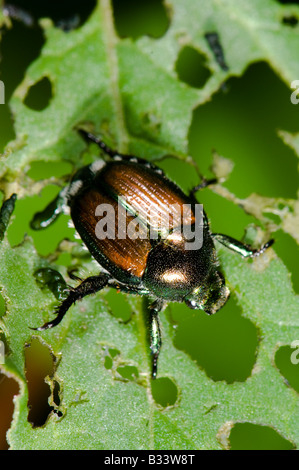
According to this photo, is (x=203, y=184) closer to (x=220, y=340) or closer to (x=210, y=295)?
(x=210, y=295)

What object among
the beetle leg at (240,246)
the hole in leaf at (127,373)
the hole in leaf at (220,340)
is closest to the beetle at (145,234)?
the beetle leg at (240,246)

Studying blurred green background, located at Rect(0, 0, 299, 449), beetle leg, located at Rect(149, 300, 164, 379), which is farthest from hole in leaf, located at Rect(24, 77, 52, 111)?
beetle leg, located at Rect(149, 300, 164, 379)

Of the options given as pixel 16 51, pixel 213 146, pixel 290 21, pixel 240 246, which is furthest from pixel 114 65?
pixel 240 246

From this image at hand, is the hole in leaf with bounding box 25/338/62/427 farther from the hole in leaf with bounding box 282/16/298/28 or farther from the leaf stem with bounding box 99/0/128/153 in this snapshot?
the hole in leaf with bounding box 282/16/298/28

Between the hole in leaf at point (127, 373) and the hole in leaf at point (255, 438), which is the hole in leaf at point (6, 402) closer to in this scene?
the hole in leaf at point (127, 373)
